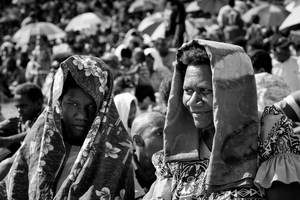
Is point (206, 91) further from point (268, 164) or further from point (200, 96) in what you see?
point (268, 164)

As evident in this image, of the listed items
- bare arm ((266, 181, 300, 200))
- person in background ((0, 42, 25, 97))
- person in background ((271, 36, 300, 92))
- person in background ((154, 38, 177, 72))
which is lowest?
person in background ((0, 42, 25, 97))

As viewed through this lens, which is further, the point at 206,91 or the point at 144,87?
the point at 144,87

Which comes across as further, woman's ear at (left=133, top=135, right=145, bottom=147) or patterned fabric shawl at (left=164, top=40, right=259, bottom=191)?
woman's ear at (left=133, top=135, right=145, bottom=147)

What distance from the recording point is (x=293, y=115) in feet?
13.3

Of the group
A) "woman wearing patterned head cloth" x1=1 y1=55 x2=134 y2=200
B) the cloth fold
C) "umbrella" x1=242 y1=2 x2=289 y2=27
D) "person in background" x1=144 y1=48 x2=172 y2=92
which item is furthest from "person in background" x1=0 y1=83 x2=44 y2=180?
"umbrella" x1=242 y1=2 x2=289 y2=27

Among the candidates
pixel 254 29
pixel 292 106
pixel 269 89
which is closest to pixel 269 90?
pixel 269 89

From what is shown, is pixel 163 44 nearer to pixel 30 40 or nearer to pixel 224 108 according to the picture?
pixel 30 40

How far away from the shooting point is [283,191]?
2.89 m

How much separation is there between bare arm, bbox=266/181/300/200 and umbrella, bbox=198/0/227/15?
44.6ft

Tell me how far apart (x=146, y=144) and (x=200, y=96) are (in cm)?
186

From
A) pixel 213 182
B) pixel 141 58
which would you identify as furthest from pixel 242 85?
pixel 141 58

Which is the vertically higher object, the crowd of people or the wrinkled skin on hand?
the crowd of people

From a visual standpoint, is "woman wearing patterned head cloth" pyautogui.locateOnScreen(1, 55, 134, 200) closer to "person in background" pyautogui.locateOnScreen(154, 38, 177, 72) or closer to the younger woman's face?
the younger woman's face

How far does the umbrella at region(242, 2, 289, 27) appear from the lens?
1325 centimetres
